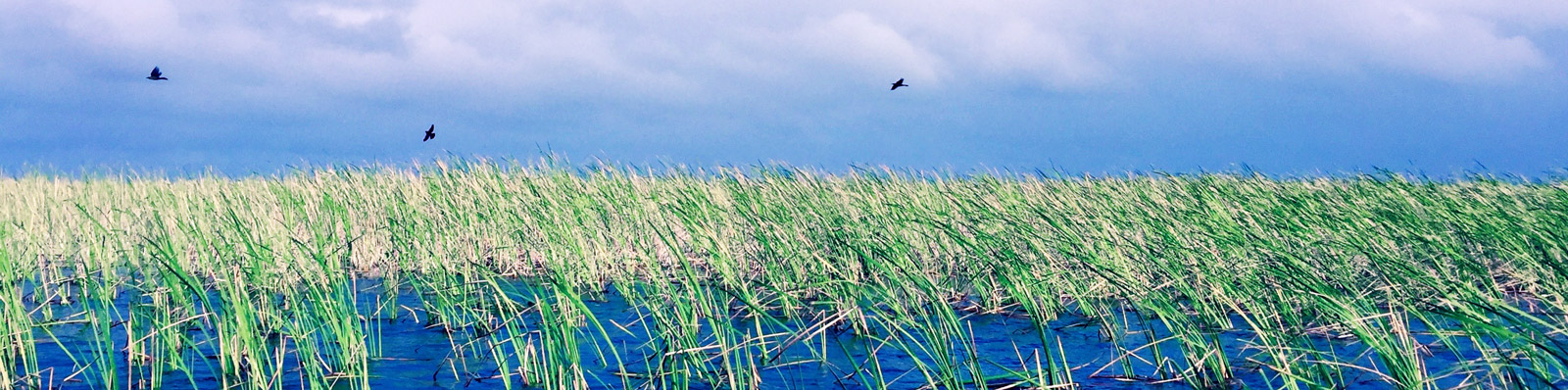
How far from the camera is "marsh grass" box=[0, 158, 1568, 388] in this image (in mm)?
3793

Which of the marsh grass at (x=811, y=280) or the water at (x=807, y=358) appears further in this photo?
the water at (x=807, y=358)

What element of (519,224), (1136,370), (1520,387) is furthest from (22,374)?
(1520,387)

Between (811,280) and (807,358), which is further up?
(811,280)

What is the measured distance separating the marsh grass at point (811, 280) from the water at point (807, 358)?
31mm

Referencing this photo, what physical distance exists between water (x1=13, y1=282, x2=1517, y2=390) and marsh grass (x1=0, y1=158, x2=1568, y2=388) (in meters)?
0.03

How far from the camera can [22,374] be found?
170 inches

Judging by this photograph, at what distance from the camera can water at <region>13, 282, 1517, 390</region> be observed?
4.07 metres

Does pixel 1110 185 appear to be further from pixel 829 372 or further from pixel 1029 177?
pixel 829 372

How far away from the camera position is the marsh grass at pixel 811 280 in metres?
3.79

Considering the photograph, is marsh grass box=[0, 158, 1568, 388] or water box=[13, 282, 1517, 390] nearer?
marsh grass box=[0, 158, 1568, 388]

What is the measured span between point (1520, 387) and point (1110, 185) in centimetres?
761

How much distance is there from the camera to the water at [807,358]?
407cm

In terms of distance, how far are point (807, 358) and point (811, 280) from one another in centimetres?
144

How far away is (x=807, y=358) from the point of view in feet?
15.2
